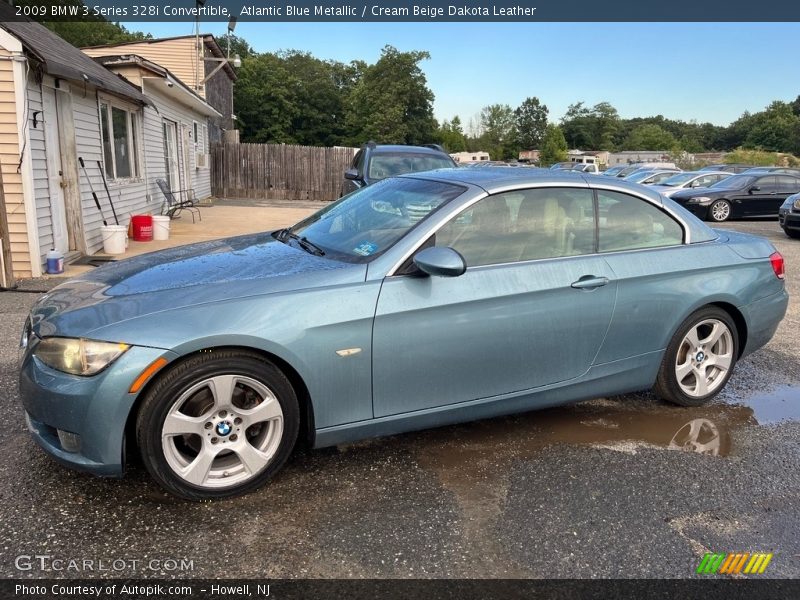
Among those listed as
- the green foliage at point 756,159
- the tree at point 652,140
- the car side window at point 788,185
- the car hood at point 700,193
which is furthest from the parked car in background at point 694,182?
the tree at point 652,140

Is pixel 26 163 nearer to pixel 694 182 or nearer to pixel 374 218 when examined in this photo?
pixel 374 218

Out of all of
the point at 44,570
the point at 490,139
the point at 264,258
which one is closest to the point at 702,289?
the point at 264,258

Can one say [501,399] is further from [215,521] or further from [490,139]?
[490,139]

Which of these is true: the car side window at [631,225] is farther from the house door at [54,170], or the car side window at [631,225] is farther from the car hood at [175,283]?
the house door at [54,170]

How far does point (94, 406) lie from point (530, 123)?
129225 millimetres

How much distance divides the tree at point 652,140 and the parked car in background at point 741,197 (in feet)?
339

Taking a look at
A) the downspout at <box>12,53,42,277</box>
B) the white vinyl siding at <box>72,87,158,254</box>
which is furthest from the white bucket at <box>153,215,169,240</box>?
the downspout at <box>12,53,42,277</box>

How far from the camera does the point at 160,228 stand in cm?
1131

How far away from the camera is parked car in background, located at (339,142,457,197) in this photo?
925cm

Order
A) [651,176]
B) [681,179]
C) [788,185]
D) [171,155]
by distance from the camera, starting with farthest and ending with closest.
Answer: [651,176]
[681,179]
[788,185]
[171,155]

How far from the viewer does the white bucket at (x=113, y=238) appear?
370 inches

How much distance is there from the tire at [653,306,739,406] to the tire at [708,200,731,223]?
14.2 m

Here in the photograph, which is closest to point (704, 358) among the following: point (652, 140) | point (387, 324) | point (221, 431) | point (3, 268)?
point (387, 324)

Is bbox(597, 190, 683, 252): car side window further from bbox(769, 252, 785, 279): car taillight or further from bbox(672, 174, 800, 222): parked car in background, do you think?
bbox(672, 174, 800, 222): parked car in background
